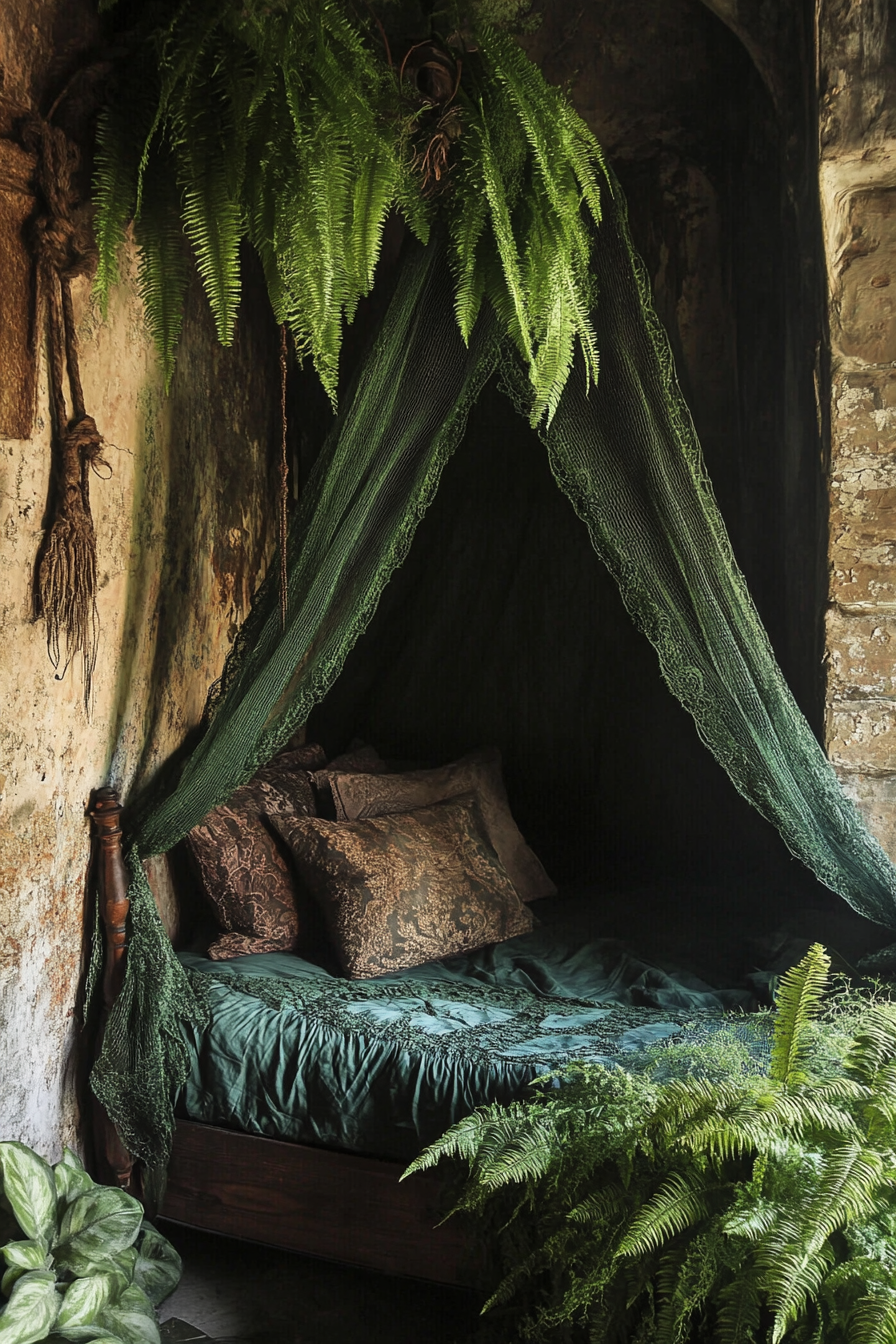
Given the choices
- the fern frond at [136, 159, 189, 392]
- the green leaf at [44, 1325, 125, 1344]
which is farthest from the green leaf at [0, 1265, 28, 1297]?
the fern frond at [136, 159, 189, 392]

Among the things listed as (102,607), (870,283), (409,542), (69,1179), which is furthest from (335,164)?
(69,1179)

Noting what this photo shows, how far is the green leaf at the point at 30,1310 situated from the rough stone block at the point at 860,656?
1.98 m

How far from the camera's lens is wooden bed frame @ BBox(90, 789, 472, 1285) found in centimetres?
204

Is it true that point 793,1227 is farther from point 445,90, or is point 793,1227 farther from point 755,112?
point 755,112

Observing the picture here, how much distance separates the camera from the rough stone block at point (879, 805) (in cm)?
238

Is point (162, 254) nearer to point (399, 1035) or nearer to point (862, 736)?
point (399, 1035)

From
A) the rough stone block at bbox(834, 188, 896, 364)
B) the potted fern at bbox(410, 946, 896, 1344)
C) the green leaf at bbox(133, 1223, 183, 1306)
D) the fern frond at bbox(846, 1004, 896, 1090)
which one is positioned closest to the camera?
the potted fern at bbox(410, 946, 896, 1344)

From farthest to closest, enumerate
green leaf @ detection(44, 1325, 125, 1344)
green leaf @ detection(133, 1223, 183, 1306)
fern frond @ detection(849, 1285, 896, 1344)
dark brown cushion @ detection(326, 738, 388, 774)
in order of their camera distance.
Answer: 1. dark brown cushion @ detection(326, 738, 388, 774)
2. green leaf @ detection(133, 1223, 183, 1306)
3. green leaf @ detection(44, 1325, 125, 1344)
4. fern frond @ detection(849, 1285, 896, 1344)

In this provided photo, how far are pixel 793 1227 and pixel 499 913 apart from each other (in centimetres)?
128

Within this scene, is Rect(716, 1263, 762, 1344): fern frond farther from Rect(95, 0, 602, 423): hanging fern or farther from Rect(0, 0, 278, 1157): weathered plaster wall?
Rect(95, 0, 602, 423): hanging fern

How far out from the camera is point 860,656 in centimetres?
241

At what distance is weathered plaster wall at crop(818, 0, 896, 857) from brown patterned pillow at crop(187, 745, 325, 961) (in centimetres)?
137

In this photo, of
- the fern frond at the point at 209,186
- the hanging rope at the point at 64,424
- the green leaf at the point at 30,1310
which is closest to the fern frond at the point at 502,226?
the fern frond at the point at 209,186

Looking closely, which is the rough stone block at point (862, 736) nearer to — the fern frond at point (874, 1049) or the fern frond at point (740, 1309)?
the fern frond at point (874, 1049)
